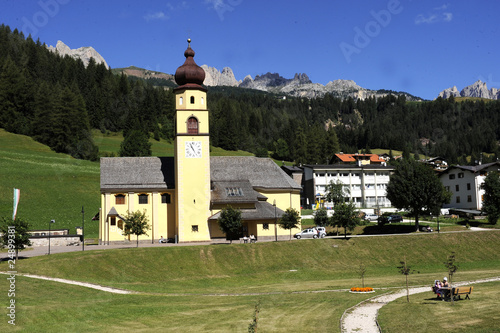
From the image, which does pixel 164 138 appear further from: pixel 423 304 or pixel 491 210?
pixel 423 304

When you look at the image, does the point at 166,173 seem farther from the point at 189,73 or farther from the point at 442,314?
the point at 442,314

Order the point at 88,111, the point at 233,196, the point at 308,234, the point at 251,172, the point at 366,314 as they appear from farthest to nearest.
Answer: the point at 88,111, the point at 251,172, the point at 308,234, the point at 233,196, the point at 366,314

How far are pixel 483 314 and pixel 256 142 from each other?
154 m

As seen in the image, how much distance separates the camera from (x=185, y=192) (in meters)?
58.1

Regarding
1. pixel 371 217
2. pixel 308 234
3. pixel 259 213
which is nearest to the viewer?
pixel 259 213

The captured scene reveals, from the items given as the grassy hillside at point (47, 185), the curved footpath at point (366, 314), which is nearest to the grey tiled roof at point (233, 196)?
the grassy hillside at point (47, 185)

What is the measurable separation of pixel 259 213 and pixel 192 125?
13.1 meters

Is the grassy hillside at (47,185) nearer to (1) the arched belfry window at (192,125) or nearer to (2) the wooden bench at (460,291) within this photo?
(1) the arched belfry window at (192,125)

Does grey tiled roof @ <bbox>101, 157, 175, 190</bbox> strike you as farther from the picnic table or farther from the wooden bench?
the wooden bench

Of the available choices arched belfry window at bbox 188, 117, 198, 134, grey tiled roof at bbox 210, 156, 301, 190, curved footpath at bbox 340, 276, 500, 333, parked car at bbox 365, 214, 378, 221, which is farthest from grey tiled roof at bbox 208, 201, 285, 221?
curved footpath at bbox 340, 276, 500, 333

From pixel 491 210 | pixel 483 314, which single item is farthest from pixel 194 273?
pixel 491 210

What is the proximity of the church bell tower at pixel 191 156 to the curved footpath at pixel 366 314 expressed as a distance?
3063 centimetres

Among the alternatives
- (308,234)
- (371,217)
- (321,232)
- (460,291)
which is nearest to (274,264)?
(308,234)

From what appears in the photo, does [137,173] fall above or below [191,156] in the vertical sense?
below
